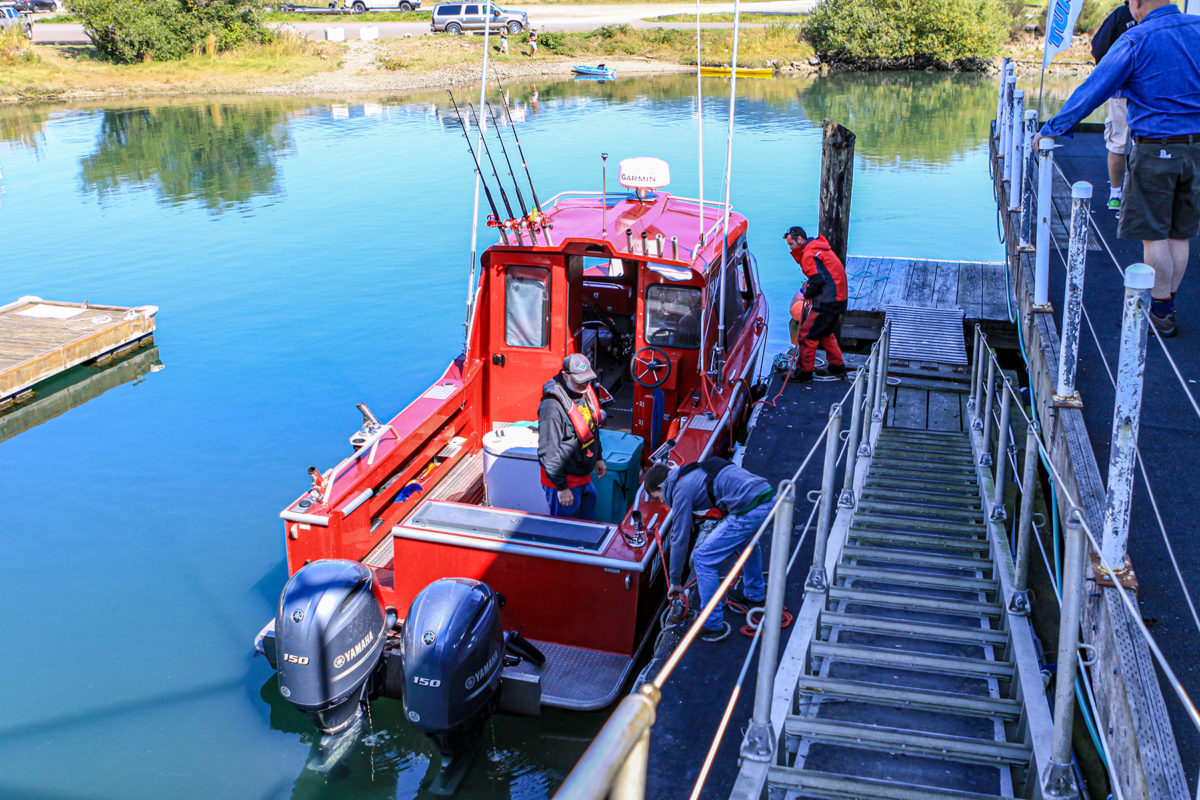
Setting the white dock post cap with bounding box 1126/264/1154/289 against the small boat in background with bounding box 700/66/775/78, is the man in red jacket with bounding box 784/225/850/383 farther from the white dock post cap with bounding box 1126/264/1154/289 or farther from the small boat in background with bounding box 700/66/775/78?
the small boat in background with bounding box 700/66/775/78

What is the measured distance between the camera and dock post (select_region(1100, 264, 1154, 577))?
113 inches

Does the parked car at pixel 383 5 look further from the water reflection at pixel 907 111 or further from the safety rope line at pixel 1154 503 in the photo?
the safety rope line at pixel 1154 503

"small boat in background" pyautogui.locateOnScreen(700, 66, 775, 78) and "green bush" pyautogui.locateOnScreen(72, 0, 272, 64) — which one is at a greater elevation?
"green bush" pyautogui.locateOnScreen(72, 0, 272, 64)

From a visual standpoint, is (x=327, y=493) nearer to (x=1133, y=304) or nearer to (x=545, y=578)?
(x=545, y=578)

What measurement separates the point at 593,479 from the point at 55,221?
18435 millimetres

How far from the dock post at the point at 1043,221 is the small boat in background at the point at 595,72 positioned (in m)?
38.3

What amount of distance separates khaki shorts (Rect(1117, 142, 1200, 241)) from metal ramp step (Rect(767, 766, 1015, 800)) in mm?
3113

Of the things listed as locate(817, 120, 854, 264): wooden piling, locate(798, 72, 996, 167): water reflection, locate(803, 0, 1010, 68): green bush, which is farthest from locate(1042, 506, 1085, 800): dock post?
locate(803, 0, 1010, 68): green bush

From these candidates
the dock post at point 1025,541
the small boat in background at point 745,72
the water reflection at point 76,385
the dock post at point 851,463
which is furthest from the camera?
the small boat in background at point 745,72

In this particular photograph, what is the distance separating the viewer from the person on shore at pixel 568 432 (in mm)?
6500

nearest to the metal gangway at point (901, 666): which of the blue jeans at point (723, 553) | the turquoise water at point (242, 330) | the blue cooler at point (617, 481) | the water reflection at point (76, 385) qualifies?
the blue jeans at point (723, 553)

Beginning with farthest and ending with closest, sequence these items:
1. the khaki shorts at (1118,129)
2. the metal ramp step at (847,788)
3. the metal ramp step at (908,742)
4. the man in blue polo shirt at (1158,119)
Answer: the khaki shorts at (1118,129), the man in blue polo shirt at (1158,119), the metal ramp step at (908,742), the metal ramp step at (847,788)

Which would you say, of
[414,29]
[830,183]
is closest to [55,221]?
[830,183]

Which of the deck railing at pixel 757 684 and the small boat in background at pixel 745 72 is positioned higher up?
the small boat in background at pixel 745 72
